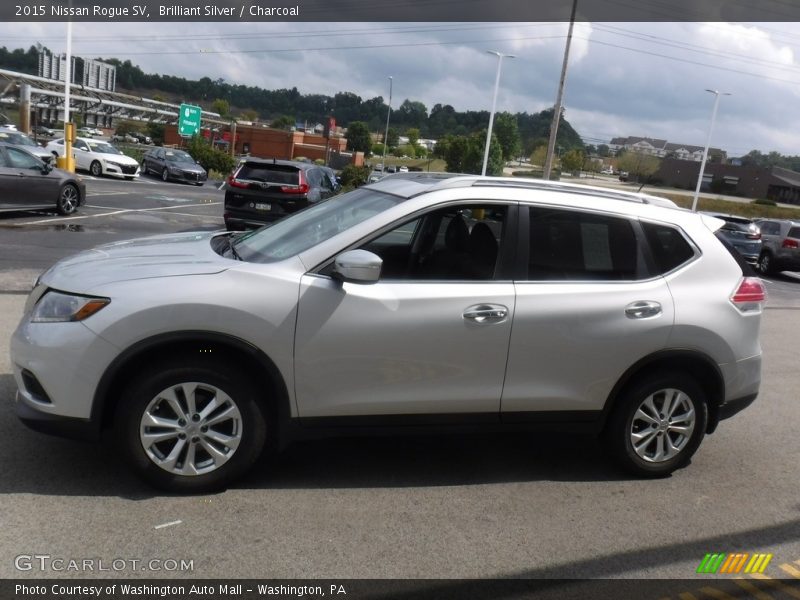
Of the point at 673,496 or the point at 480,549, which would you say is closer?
the point at 480,549

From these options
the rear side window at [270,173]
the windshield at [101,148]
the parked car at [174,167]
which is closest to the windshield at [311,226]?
the rear side window at [270,173]

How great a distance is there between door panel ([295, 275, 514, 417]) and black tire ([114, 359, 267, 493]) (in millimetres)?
305

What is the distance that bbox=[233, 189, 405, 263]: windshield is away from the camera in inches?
170

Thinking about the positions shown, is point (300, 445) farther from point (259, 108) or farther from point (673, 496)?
point (259, 108)

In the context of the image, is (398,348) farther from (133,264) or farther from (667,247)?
(667,247)

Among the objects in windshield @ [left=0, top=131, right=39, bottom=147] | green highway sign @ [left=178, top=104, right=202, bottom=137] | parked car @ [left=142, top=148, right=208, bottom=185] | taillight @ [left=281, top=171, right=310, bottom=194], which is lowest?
parked car @ [left=142, top=148, right=208, bottom=185]

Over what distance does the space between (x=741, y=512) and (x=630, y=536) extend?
3.05 ft

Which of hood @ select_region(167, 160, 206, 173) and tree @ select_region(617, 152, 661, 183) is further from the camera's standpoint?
tree @ select_region(617, 152, 661, 183)

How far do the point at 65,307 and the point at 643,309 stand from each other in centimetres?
332

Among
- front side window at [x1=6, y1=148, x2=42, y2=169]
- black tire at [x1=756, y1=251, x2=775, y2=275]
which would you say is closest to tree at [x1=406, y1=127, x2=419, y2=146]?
black tire at [x1=756, y1=251, x2=775, y2=275]

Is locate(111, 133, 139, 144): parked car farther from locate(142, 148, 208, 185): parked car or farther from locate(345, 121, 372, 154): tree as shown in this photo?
locate(142, 148, 208, 185): parked car

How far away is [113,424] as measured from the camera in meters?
3.91

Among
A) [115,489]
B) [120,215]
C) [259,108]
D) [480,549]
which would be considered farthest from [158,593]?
[259,108]

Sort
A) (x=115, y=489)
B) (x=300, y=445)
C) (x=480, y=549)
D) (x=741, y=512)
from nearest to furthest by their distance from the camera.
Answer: (x=480, y=549) → (x=115, y=489) → (x=741, y=512) → (x=300, y=445)
